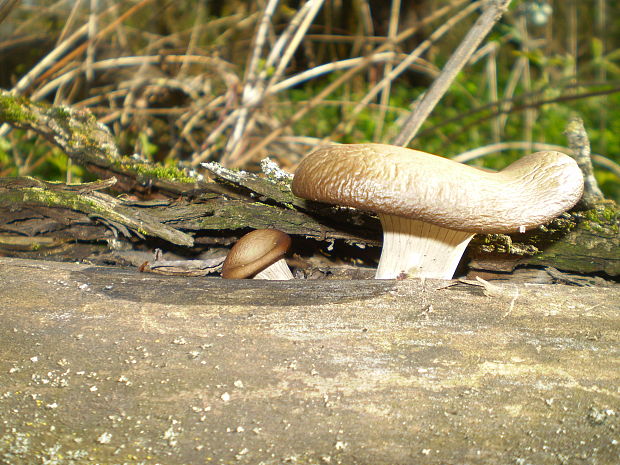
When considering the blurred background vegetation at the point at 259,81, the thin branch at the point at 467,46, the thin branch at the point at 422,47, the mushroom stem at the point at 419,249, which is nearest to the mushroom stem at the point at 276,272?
the mushroom stem at the point at 419,249

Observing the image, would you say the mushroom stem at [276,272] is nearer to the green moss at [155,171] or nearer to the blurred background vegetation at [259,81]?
the green moss at [155,171]

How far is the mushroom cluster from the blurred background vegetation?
54.5 inches

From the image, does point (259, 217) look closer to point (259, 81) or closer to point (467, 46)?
point (467, 46)

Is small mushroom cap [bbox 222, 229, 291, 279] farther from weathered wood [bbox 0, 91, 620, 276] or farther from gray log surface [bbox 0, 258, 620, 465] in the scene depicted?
weathered wood [bbox 0, 91, 620, 276]

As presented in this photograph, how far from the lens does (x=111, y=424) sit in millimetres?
1436

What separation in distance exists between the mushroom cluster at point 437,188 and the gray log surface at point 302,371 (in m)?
0.32

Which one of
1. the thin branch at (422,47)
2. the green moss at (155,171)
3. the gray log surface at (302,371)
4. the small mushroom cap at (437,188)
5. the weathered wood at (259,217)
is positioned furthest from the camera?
the thin branch at (422,47)

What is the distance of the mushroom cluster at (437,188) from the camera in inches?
68.1

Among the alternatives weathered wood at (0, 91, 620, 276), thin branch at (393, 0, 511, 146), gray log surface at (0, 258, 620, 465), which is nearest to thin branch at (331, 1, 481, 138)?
thin branch at (393, 0, 511, 146)

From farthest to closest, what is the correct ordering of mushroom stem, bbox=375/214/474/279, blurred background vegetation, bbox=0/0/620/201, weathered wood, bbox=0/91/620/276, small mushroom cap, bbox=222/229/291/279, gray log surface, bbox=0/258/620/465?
blurred background vegetation, bbox=0/0/620/201 < weathered wood, bbox=0/91/620/276 < small mushroom cap, bbox=222/229/291/279 < mushroom stem, bbox=375/214/474/279 < gray log surface, bbox=0/258/620/465

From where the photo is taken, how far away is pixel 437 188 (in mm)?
1723

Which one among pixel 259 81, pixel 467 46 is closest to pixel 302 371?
pixel 467 46

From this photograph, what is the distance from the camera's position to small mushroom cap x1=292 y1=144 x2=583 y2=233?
5.66 feet

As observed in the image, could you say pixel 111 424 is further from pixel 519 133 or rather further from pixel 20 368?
pixel 519 133
